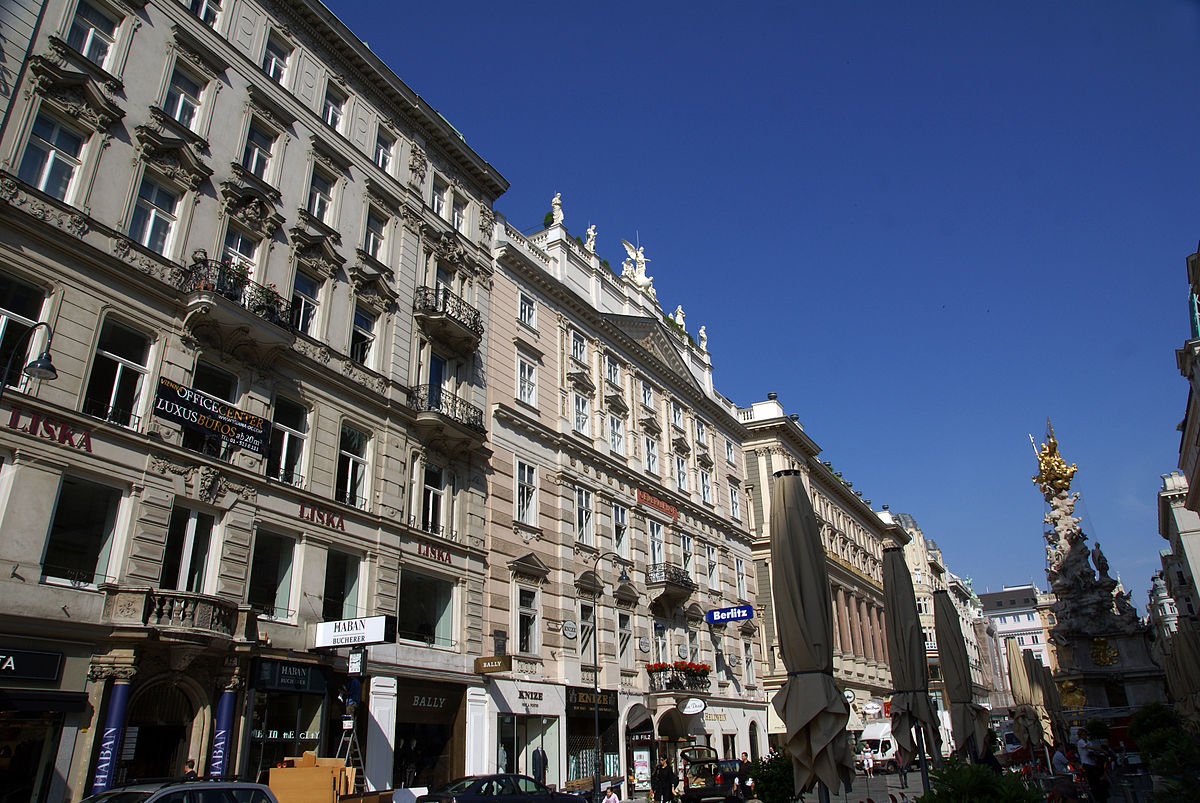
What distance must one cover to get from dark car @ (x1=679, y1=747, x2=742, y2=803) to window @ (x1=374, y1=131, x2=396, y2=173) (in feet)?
79.4

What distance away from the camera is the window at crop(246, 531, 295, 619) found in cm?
2000

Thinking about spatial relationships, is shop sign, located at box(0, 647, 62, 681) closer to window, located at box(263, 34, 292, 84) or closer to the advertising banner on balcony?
the advertising banner on balcony

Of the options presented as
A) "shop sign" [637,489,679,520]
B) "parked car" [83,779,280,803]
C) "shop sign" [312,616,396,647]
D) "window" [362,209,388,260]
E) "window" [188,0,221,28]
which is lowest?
"parked car" [83,779,280,803]

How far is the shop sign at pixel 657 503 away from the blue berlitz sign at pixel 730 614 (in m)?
5.29

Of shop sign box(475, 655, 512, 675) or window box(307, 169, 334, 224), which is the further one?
window box(307, 169, 334, 224)

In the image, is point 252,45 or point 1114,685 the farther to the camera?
point 1114,685

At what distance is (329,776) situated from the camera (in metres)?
16.4

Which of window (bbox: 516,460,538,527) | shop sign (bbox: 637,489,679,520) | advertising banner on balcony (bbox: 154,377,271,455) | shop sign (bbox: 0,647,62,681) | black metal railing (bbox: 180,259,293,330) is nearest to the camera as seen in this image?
shop sign (bbox: 0,647,62,681)

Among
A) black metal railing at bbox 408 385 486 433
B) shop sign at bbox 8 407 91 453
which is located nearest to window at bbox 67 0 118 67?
shop sign at bbox 8 407 91 453

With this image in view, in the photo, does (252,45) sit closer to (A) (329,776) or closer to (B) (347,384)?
(B) (347,384)

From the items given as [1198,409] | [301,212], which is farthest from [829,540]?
[301,212]

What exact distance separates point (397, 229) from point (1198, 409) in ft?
160

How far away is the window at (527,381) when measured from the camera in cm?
3286

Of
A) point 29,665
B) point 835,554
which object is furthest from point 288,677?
point 835,554
